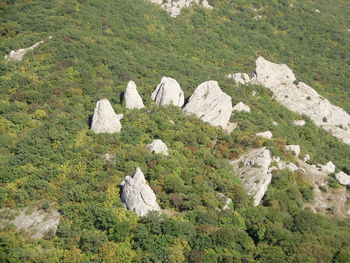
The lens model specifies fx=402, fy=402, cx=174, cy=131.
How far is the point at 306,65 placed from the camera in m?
90.1

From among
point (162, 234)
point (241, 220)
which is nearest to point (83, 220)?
point (162, 234)

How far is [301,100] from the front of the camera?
69.6 metres

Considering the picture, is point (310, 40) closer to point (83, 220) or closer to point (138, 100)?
point (138, 100)

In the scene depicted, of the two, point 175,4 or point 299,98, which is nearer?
point 299,98

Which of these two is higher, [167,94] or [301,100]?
[167,94]

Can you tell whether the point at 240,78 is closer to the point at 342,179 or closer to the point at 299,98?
the point at 299,98

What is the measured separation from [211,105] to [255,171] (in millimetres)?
12864

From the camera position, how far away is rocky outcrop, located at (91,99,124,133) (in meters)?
46.7

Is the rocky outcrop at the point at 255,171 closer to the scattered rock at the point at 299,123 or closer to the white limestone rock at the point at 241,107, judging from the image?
the white limestone rock at the point at 241,107

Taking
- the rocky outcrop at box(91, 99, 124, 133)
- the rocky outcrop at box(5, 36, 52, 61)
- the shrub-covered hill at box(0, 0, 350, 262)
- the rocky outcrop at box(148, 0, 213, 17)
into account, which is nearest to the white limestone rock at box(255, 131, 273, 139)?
the shrub-covered hill at box(0, 0, 350, 262)

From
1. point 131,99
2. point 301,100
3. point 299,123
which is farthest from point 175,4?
point 131,99

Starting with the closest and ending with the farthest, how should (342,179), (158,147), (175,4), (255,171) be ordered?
(255,171) < (158,147) < (342,179) < (175,4)

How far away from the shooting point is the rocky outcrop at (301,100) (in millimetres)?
66863

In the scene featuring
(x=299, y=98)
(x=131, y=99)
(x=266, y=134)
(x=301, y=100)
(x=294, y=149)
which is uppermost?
(x=266, y=134)
